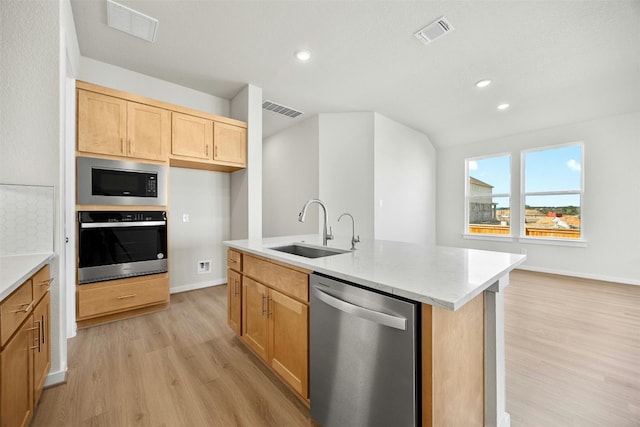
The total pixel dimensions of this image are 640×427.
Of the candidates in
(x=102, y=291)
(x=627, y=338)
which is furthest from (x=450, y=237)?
(x=102, y=291)

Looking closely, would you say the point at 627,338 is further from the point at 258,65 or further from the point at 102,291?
the point at 102,291

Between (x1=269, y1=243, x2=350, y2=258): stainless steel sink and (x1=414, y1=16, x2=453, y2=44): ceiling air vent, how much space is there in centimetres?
224

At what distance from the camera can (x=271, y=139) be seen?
19.0ft

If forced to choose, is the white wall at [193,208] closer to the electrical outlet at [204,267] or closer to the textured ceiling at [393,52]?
the electrical outlet at [204,267]

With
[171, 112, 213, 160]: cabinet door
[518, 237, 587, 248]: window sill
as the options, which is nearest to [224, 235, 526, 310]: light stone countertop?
[171, 112, 213, 160]: cabinet door

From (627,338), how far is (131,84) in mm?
5773

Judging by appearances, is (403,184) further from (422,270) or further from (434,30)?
(422,270)

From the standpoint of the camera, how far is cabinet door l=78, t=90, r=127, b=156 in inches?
97.1

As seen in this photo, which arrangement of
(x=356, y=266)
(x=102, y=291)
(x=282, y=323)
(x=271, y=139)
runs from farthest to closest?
(x=271, y=139), (x=102, y=291), (x=282, y=323), (x=356, y=266)

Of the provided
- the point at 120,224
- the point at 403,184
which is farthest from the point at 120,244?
the point at 403,184

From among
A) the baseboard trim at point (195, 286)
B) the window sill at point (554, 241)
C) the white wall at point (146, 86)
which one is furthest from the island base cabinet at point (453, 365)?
the window sill at point (554, 241)

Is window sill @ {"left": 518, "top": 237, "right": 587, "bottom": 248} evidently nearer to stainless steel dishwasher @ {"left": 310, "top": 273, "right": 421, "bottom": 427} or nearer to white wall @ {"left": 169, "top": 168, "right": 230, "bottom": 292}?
stainless steel dishwasher @ {"left": 310, "top": 273, "right": 421, "bottom": 427}

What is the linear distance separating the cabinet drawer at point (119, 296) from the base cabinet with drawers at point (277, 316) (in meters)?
1.33

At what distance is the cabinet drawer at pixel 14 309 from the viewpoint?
101 centimetres
